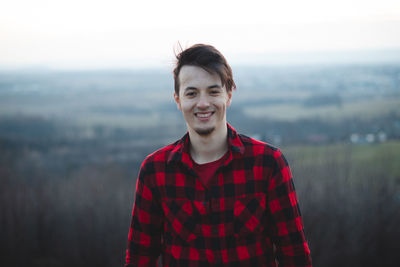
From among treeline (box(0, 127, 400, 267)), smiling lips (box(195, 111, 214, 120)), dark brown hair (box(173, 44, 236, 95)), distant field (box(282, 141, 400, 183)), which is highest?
dark brown hair (box(173, 44, 236, 95))

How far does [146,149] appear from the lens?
7.38 metres

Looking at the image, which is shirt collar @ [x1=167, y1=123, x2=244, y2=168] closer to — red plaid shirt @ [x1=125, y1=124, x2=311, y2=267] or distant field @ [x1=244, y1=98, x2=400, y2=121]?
red plaid shirt @ [x1=125, y1=124, x2=311, y2=267]

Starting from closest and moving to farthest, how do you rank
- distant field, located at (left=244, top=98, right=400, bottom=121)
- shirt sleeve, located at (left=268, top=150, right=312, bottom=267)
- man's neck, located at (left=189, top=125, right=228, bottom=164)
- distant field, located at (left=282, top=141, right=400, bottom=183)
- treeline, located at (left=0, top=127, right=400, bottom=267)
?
1. shirt sleeve, located at (left=268, top=150, right=312, bottom=267)
2. man's neck, located at (left=189, top=125, right=228, bottom=164)
3. treeline, located at (left=0, top=127, right=400, bottom=267)
4. distant field, located at (left=282, top=141, right=400, bottom=183)
5. distant field, located at (left=244, top=98, right=400, bottom=121)

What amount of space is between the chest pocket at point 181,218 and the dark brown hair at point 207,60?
631mm

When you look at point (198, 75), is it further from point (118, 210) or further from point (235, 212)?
point (118, 210)

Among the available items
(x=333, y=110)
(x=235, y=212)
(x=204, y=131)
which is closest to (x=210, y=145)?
(x=204, y=131)

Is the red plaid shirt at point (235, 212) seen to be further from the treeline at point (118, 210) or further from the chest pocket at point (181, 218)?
the treeline at point (118, 210)

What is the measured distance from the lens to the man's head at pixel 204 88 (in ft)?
5.39

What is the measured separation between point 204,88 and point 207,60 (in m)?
0.14

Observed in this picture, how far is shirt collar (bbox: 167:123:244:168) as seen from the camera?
66.6 inches

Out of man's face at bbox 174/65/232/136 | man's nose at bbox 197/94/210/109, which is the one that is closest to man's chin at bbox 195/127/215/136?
man's face at bbox 174/65/232/136

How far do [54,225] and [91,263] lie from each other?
909mm

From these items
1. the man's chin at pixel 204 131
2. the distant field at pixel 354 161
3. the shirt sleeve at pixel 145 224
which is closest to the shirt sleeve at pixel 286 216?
the man's chin at pixel 204 131

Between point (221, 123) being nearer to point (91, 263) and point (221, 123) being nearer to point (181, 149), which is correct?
point (181, 149)
